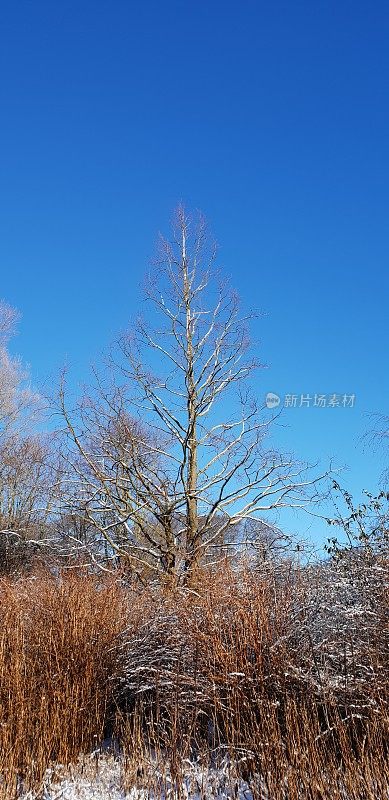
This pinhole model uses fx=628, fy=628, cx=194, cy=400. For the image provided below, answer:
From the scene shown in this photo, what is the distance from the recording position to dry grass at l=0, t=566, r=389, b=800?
14.6ft

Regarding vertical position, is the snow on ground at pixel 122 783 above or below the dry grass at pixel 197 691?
below

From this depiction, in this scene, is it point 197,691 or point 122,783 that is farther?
point 197,691

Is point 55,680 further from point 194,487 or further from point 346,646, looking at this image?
point 194,487

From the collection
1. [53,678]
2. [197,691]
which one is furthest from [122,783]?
[53,678]

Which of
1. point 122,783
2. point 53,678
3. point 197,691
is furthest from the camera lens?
point 53,678

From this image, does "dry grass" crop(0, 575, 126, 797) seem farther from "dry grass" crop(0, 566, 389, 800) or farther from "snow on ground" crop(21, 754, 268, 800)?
"snow on ground" crop(21, 754, 268, 800)

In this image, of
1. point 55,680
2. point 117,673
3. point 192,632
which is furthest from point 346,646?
point 55,680

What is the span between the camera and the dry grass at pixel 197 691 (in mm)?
4453

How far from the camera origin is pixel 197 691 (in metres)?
5.27

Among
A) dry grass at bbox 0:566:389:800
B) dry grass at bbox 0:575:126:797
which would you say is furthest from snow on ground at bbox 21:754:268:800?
dry grass at bbox 0:575:126:797

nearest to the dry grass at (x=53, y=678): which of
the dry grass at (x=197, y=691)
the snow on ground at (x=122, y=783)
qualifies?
the dry grass at (x=197, y=691)

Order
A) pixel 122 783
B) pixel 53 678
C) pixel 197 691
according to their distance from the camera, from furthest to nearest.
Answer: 1. pixel 53 678
2. pixel 197 691
3. pixel 122 783

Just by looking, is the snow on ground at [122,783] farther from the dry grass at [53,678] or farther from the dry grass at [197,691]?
the dry grass at [53,678]

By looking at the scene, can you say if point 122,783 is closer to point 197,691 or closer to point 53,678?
point 197,691
